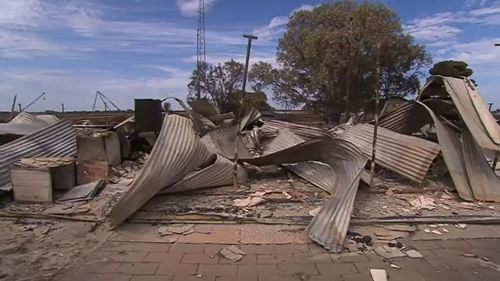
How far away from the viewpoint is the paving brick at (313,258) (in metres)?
3.31

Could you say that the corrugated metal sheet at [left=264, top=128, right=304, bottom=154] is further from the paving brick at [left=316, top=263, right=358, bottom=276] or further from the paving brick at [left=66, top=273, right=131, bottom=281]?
the paving brick at [left=66, top=273, right=131, bottom=281]

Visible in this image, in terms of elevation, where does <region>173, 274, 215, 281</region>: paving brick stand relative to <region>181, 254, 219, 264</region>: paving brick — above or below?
below

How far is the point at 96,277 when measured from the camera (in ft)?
9.85

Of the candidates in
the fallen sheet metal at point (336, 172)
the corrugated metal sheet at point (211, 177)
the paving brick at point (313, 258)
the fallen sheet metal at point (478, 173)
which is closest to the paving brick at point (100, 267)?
the paving brick at point (313, 258)

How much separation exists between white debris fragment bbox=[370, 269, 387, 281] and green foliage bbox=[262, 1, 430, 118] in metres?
14.2

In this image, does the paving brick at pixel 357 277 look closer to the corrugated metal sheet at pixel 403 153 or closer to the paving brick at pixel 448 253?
the paving brick at pixel 448 253

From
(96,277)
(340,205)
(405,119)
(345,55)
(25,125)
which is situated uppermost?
(345,55)

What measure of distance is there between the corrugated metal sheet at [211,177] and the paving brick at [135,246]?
1229 millimetres

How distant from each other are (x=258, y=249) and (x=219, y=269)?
0.53 metres

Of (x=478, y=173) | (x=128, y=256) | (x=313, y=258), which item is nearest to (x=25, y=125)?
(x=128, y=256)

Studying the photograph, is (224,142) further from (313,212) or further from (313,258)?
(313,258)

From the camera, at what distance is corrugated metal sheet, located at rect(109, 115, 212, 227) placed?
4078 mm

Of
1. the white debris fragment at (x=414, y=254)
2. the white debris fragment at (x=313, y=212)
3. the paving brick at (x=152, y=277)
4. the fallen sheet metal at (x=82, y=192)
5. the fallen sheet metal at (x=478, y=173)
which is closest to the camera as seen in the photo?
the paving brick at (x=152, y=277)

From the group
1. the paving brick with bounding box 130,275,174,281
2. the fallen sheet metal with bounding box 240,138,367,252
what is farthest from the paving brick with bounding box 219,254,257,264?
the fallen sheet metal with bounding box 240,138,367,252
